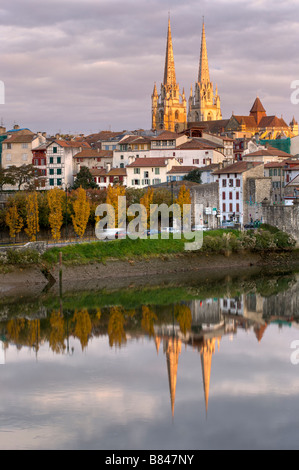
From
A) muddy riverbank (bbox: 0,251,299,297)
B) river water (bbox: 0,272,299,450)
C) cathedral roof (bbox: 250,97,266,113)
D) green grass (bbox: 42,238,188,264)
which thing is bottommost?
river water (bbox: 0,272,299,450)

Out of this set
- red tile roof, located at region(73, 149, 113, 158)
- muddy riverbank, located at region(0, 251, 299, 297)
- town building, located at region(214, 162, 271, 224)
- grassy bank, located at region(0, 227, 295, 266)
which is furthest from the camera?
red tile roof, located at region(73, 149, 113, 158)

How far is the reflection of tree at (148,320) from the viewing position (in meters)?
34.1

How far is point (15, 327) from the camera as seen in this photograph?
34.3 meters

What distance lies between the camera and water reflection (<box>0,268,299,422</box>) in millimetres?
31453

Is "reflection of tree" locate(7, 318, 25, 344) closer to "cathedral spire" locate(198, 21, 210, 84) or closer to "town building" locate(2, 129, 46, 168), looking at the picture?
"town building" locate(2, 129, 46, 168)

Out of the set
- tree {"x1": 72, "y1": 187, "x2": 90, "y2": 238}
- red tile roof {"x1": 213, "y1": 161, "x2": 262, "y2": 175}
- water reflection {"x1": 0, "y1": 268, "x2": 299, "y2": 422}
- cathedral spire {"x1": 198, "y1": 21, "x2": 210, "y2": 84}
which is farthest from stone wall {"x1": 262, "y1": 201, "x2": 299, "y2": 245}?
cathedral spire {"x1": 198, "y1": 21, "x2": 210, "y2": 84}

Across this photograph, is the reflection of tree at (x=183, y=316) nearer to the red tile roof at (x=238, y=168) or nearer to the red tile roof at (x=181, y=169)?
the red tile roof at (x=238, y=168)

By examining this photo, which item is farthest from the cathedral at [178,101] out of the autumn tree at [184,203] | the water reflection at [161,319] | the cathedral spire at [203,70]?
the water reflection at [161,319]

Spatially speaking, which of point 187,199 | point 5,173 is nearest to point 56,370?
point 187,199

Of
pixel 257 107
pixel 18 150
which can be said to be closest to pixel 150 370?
pixel 18 150

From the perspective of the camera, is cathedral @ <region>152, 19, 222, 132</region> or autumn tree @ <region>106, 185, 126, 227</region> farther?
cathedral @ <region>152, 19, 222, 132</region>

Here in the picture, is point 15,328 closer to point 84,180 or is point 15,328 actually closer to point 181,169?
point 84,180
